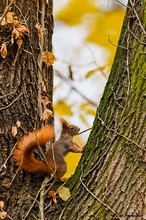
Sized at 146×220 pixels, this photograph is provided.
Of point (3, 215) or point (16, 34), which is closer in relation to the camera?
point (3, 215)

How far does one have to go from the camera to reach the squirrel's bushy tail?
11.1ft

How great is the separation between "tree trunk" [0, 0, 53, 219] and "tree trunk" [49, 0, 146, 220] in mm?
235

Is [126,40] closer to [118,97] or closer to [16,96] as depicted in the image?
[118,97]

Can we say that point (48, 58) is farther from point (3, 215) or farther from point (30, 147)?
point (3, 215)

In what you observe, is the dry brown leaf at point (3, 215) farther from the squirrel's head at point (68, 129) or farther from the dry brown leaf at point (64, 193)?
the squirrel's head at point (68, 129)

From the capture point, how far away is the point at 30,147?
11.2ft

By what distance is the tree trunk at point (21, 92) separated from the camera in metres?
3.43

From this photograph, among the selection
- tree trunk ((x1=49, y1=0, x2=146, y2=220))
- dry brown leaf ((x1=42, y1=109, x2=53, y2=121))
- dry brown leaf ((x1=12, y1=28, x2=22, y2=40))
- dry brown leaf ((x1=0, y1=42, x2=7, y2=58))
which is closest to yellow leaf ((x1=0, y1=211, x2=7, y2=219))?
tree trunk ((x1=49, y1=0, x2=146, y2=220))

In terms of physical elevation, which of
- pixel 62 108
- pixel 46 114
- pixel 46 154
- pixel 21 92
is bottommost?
pixel 62 108

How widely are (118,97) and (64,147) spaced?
0.76 m

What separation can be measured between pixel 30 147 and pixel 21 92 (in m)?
0.36

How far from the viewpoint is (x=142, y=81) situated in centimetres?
320

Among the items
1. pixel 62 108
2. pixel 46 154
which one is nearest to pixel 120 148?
pixel 46 154

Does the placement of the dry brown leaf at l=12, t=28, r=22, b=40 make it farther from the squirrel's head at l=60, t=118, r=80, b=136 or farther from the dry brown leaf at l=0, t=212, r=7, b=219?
the dry brown leaf at l=0, t=212, r=7, b=219
